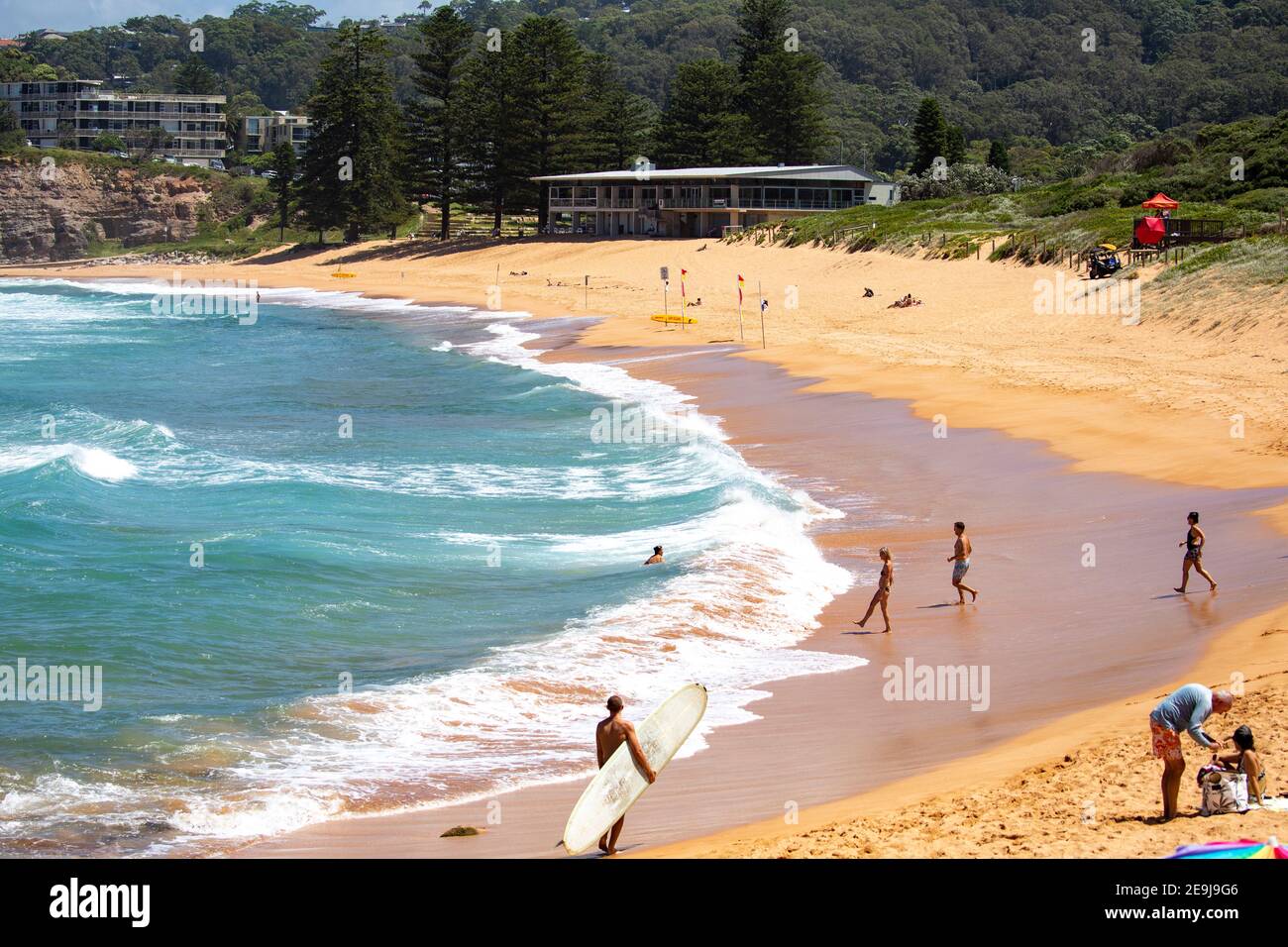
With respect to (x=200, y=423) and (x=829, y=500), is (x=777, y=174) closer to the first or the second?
(x=200, y=423)

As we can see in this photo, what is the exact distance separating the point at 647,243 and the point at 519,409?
41.3 metres

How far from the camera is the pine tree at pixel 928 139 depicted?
3199 inches

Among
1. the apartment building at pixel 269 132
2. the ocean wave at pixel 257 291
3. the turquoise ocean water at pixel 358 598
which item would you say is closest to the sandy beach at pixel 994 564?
the turquoise ocean water at pixel 358 598

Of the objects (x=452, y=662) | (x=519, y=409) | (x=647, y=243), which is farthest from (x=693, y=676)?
(x=647, y=243)

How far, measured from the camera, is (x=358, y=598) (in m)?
16.1

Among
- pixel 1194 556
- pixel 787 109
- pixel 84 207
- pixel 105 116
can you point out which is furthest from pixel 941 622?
pixel 105 116

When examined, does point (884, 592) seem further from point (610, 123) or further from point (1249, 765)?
point (610, 123)

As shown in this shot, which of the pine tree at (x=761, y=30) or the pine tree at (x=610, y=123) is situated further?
the pine tree at (x=761, y=30)

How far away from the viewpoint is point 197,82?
165375mm

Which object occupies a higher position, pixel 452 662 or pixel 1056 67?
pixel 1056 67

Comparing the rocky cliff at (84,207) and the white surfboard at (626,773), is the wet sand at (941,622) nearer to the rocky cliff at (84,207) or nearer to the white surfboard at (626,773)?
the white surfboard at (626,773)

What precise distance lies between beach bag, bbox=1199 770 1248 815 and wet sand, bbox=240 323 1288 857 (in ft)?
8.58

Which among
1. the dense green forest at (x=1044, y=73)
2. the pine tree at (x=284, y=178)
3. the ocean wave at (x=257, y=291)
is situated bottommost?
the ocean wave at (x=257, y=291)

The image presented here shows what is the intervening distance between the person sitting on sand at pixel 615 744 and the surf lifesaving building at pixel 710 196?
65.6 meters
